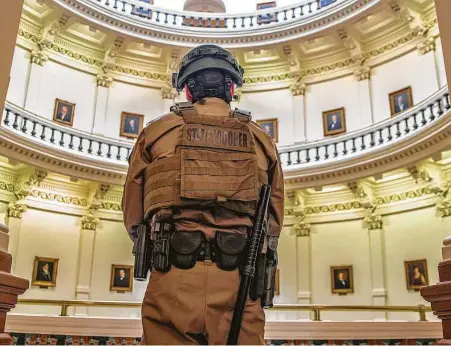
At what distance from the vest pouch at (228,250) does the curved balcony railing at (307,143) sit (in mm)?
10597

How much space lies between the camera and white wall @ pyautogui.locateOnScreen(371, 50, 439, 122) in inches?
564

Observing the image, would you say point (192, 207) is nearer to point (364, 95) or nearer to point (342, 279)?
point (342, 279)

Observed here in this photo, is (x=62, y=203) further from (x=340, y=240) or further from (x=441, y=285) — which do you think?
(x=441, y=285)

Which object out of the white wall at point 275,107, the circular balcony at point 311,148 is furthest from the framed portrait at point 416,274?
the white wall at point 275,107

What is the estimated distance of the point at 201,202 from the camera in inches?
112

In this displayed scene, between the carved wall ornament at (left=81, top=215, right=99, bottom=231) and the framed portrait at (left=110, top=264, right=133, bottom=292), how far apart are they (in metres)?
1.32

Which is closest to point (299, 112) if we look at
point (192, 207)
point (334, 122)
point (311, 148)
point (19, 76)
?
point (334, 122)

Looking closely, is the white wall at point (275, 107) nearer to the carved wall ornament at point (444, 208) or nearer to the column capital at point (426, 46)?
the column capital at point (426, 46)

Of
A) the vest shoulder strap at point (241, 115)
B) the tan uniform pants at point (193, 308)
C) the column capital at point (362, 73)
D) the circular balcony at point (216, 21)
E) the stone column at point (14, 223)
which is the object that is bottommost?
the tan uniform pants at point (193, 308)

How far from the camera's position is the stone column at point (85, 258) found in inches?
561

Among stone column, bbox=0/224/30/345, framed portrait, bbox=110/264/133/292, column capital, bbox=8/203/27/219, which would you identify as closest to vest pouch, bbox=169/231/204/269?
stone column, bbox=0/224/30/345

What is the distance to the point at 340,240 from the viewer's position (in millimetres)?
15234

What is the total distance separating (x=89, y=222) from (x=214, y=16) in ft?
27.6

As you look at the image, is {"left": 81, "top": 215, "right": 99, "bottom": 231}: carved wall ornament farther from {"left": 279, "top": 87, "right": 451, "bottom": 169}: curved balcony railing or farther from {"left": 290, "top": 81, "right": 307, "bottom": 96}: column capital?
{"left": 290, "top": 81, "right": 307, "bottom": 96}: column capital
